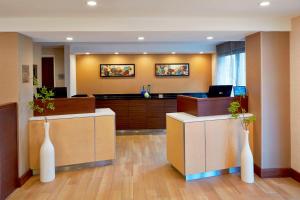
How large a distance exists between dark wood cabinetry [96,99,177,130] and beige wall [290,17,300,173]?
384 cm

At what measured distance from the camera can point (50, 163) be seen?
421 centimetres

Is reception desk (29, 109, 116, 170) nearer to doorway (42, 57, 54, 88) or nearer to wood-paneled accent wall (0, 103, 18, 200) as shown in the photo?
wood-paneled accent wall (0, 103, 18, 200)

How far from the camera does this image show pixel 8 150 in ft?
12.4

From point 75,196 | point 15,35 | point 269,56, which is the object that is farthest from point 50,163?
point 269,56

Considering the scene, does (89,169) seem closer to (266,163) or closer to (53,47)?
(266,163)

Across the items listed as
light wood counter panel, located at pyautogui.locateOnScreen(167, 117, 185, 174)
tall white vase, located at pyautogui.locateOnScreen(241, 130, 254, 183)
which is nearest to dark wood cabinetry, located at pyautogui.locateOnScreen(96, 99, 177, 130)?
light wood counter panel, located at pyautogui.locateOnScreen(167, 117, 185, 174)

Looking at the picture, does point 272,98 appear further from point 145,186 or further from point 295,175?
A: point 145,186

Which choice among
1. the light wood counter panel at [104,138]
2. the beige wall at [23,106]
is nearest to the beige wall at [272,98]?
the light wood counter panel at [104,138]

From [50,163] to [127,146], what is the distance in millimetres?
2453

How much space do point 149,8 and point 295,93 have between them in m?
2.51

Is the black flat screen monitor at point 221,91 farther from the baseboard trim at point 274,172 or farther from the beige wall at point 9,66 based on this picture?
the beige wall at point 9,66

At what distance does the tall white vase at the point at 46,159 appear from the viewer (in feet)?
13.7

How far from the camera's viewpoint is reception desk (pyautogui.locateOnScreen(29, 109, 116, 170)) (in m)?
4.45

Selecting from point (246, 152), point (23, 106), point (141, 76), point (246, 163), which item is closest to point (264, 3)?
point (246, 152)
